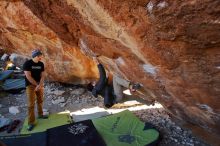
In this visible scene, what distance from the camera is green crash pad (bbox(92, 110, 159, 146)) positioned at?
6203 mm

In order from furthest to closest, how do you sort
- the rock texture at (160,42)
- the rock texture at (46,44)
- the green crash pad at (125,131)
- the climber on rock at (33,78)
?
the rock texture at (46,44) < the climber on rock at (33,78) < the green crash pad at (125,131) < the rock texture at (160,42)

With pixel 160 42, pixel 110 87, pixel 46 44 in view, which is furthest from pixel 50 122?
pixel 160 42

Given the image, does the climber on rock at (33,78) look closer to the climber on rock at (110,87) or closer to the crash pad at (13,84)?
the climber on rock at (110,87)

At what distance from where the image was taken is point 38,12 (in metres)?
6.40

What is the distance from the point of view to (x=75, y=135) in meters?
6.15

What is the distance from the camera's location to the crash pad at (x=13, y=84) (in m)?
9.55

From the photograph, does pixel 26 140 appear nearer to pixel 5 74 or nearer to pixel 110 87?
pixel 110 87

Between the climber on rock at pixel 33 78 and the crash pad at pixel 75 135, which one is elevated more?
the climber on rock at pixel 33 78

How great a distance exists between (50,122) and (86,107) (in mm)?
1495

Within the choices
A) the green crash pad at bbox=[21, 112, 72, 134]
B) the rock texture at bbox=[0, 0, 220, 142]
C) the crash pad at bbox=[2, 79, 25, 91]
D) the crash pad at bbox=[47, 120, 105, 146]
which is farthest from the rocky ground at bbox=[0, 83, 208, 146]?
the crash pad at bbox=[47, 120, 105, 146]

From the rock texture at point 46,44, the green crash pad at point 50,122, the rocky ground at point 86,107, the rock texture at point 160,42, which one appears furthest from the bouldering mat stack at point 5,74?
Result: the rock texture at point 160,42

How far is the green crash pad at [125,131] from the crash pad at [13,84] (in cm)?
Result: 360

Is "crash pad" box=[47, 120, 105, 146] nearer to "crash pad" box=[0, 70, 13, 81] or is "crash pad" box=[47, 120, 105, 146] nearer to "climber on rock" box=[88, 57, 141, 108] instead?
"climber on rock" box=[88, 57, 141, 108]

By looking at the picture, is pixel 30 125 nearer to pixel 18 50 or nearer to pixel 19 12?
pixel 19 12
